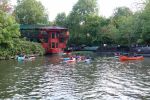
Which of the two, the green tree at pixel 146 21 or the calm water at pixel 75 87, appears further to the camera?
the green tree at pixel 146 21

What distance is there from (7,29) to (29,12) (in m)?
45.2

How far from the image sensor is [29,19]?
125m

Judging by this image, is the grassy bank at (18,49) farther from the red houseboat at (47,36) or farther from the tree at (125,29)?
the tree at (125,29)

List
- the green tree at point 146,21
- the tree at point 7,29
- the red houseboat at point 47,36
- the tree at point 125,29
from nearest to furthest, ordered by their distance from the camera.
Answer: the tree at point 7,29
the green tree at point 146,21
the tree at point 125,29
the red houseboat at point 47,36

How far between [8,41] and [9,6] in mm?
10983

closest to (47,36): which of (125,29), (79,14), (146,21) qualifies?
(125,29)

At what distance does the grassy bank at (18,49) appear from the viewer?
74812 mm

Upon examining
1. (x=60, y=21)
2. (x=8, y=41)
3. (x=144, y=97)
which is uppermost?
(x=60, y=21)

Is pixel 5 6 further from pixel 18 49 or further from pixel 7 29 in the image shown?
pixel 18 49

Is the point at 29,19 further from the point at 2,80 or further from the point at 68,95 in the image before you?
the point at 68,95

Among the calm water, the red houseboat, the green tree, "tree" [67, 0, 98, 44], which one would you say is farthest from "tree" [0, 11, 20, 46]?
"tree" [67, 0, 98, 44]

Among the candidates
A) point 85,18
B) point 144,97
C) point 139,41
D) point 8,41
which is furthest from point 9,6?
point 144,97

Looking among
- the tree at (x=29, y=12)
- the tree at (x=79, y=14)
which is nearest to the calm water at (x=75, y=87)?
the tree at (x=29, y=12)

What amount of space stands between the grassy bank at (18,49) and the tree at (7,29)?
1.31 metres
